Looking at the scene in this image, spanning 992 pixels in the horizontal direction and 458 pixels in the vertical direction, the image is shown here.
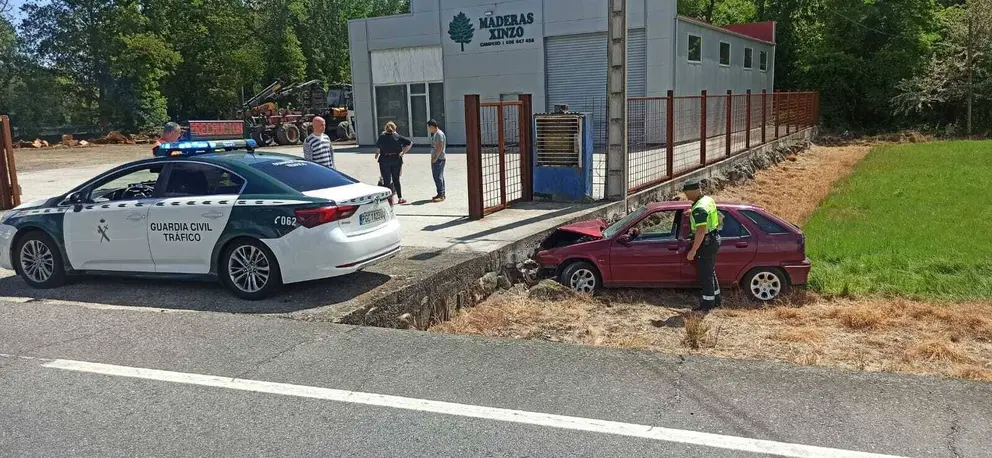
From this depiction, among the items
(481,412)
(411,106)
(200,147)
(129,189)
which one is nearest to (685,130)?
(200,147)

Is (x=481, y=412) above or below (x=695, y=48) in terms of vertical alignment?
below

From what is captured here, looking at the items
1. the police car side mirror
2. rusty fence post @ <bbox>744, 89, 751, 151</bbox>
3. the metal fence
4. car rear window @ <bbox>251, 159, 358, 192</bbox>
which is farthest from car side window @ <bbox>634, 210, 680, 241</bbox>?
rusty fence post @ <bbox>744, 89, 751, 151</bbox>

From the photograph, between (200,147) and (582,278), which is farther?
(582,278)

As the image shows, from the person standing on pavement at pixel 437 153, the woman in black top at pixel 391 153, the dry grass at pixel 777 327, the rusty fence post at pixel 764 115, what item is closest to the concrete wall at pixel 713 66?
the rusty fence post at pixel 764 115

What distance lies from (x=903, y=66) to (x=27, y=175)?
35.1 metres

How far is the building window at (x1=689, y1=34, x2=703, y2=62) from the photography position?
25453mm

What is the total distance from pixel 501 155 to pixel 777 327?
538cm

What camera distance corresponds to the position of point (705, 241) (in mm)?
8164

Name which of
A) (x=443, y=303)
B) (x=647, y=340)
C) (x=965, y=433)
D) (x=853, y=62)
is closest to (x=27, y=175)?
(x=443, y=303)

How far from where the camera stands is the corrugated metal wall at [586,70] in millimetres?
24797

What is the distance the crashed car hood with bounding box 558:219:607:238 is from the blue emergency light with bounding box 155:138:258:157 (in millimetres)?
4039

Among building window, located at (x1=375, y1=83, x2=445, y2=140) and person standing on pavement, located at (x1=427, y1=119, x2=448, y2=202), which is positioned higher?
building window, located at (x1=375, y1=83, x2=445, y2=140)

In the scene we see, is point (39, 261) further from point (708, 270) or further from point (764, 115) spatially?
point (764, 115)

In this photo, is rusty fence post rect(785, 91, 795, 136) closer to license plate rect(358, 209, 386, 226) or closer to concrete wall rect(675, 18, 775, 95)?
concrete wall rect(675, 18, 775, 95)
